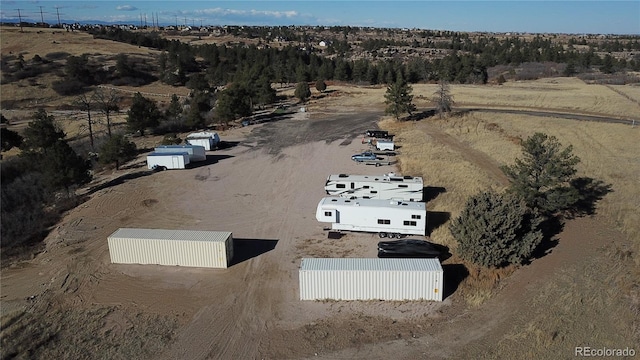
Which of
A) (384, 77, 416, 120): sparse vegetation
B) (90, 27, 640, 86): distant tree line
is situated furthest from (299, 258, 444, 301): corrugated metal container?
(90, 27, 640, 86): distant tree line

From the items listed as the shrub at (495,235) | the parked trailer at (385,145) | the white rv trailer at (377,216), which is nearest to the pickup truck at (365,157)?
the parked trailer at (385,145)

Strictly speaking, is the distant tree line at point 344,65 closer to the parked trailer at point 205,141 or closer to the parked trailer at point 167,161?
the parked trailer at point 205,141

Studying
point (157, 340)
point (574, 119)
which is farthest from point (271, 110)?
point (157, 340)

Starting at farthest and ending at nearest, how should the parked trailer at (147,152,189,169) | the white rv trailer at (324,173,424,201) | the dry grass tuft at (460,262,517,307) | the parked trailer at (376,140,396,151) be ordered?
the parked trailer at (376,140,396,151)
the parked trailer at (147,152,189,169)
the white rv trailer at (324,173,424,201)
the dry grass tuft at (460,262,517,307)

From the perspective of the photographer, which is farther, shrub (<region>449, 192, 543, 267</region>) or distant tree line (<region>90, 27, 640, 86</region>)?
distant tree line (<region>90, 27, 640, 86</region>)

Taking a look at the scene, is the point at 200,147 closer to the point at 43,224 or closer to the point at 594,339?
the point at 43,224

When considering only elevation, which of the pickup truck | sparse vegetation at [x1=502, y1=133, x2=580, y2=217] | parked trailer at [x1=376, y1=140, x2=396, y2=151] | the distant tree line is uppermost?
the distant tree line

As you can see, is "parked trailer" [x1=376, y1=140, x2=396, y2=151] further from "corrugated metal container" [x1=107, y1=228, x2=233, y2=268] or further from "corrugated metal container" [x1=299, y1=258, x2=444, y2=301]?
"corrugated metal container" [x1=299, y1=258, x2=444, y2=301]
